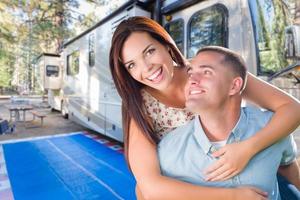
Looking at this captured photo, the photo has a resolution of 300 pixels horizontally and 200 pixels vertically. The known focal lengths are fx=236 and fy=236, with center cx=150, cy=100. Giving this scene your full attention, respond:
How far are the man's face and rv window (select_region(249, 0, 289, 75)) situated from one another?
1.74m

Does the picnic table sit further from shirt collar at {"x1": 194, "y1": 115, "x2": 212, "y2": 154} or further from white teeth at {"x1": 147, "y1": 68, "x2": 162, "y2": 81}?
shirt collar at {"x1": 194, "y1": 115, "x2": 212, "y2": 154}

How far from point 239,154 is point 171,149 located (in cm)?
29

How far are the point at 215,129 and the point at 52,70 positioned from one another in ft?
33.7

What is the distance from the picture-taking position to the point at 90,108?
5941 millimetres

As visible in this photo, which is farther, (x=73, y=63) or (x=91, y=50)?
(x=73, y=63)

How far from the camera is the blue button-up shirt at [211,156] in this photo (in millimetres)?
967

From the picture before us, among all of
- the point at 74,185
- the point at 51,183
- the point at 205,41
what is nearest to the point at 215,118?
the point at 205,41

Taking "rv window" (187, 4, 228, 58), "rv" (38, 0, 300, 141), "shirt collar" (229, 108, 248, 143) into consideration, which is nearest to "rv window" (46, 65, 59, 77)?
"rv" (38, 0, 300, 141)

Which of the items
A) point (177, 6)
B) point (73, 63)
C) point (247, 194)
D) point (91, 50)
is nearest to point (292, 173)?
point (247, 194)

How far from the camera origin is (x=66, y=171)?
3.78m

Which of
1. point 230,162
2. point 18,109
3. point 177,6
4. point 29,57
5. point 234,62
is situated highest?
point 29,57

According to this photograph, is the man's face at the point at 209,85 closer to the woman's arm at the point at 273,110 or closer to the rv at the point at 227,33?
the woman's arm at the point at 273,110

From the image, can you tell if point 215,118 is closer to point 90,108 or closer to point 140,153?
point 140,153

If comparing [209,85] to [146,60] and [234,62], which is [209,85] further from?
[146,60]
